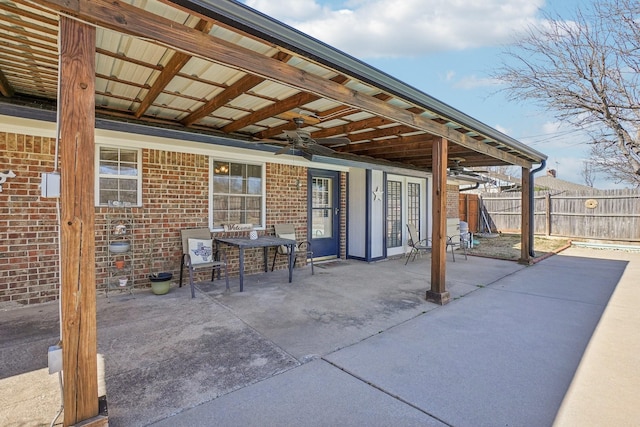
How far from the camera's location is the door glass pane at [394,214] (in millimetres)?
8214

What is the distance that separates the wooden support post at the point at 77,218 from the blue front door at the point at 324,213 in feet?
17.8

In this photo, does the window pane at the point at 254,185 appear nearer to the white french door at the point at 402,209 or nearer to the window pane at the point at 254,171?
the window pane at the point at 254,171

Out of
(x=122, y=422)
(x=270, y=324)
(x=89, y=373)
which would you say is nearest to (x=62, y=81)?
(x=89, y=373)

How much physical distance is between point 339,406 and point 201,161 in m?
4.47

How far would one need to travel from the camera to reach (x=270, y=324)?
360 centimetres

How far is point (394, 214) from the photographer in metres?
8.38

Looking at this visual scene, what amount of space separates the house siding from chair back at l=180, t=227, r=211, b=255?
0.39 feet

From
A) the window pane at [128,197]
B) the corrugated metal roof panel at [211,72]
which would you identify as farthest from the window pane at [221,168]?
the corrugated metal roof panel at [211,72]

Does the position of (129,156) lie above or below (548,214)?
above

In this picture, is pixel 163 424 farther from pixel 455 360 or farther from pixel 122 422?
pixel 455 360

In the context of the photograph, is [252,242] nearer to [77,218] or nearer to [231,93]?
[231,93]

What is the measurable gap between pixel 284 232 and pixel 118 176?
294cm

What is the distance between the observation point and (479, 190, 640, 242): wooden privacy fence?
11188 mm

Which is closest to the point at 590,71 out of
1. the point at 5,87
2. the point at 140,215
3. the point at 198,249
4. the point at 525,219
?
the point at 525,219
